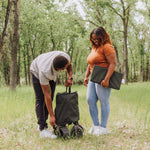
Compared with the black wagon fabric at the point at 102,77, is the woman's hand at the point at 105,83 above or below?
below

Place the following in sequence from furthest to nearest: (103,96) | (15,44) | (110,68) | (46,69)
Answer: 1. (15,44)
2. (103,96)
3. (110,68)
4. (46,69)

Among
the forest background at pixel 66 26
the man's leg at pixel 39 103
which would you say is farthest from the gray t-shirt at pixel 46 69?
the forest background at pixel 66 26

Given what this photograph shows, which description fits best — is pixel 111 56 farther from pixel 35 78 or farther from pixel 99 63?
pixel 35 78

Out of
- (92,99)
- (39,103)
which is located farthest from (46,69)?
(92,99)

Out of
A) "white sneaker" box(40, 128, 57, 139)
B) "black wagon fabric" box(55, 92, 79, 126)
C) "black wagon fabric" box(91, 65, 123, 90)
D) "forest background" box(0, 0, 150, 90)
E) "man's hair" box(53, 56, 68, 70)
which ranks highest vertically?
"forest background" box(0, 0, 150, 90)

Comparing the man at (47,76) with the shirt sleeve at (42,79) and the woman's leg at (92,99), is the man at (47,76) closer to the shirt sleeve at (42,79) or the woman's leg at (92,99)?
the shirt sleeve at (42,79)

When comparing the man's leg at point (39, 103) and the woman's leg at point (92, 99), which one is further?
the woman's leg at point (92, 99)

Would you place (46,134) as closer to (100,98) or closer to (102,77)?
(100,98)

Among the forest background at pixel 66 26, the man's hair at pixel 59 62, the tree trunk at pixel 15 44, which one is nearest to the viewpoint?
the man's hair at pixel 59 62

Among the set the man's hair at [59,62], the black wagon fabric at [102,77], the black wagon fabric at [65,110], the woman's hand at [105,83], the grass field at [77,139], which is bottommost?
the grass field at [77,139]

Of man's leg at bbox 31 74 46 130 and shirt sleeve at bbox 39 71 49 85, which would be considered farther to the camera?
man's leg at bbox 31 74 46 130

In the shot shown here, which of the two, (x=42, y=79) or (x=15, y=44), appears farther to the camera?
(x=15, y=44)

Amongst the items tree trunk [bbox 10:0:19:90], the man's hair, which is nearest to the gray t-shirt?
the man's hair

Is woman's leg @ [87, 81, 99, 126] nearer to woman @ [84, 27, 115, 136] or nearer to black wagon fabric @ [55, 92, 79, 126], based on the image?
woman @ [84, 27, 115, 136]
